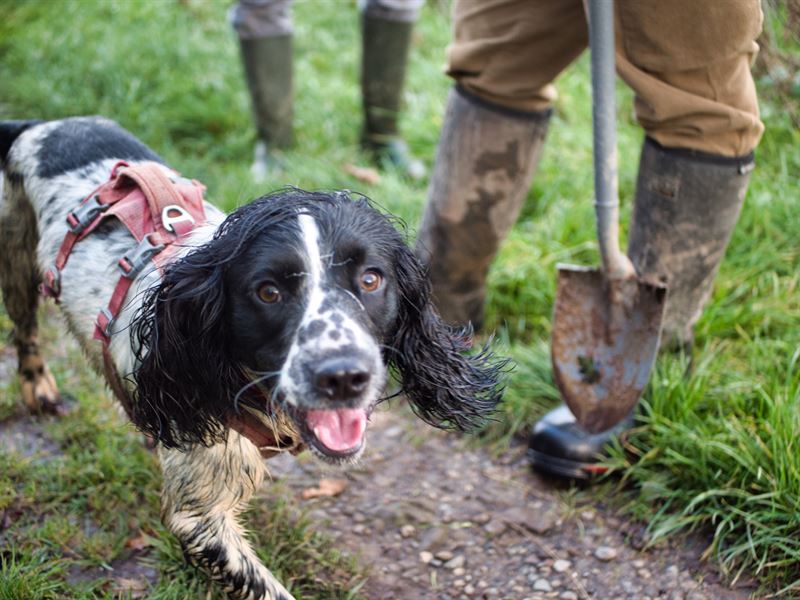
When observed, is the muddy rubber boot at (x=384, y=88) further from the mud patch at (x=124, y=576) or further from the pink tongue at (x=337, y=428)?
the pink tongue at (x=337, y=428)

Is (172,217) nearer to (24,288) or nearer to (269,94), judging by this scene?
(24,288)

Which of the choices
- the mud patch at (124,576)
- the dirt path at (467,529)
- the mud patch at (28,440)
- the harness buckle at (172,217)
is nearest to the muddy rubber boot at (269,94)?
the mud patch at (28,440)

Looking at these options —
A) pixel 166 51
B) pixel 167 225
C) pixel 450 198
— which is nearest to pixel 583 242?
pixel 450 198

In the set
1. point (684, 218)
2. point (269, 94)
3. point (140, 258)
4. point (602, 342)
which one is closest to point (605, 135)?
point (684, 218)

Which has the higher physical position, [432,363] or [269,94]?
[432,363]

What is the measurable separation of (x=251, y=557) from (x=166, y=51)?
13.6ft

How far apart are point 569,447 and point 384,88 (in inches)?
106

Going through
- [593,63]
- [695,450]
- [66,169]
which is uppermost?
[593,63]

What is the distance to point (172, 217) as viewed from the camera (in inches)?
93.1

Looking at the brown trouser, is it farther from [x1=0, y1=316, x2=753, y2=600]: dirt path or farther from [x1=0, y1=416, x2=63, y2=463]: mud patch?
[x1=0, y1=416, x2=63, y2=463]: mud patch

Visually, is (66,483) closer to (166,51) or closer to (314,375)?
(314,375)

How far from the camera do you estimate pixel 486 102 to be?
3.06m

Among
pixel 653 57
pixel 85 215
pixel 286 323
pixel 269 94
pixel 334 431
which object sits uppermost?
pixel 653 57

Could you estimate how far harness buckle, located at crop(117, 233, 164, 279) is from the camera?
233cm
